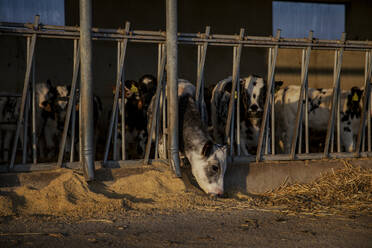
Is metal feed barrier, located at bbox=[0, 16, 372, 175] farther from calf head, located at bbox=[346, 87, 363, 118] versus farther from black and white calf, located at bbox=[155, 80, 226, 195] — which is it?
calf head, located at bbox=[346, 87, 363, 118]

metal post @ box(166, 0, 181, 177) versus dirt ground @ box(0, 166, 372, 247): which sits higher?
metal post @ box(166, 0, 181, 177)

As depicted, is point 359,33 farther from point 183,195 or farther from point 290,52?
point 183,195

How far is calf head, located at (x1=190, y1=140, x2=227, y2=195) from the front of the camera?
5852mm

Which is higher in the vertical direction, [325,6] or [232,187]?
[325,6]

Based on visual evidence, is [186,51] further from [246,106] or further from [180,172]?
[180,172]

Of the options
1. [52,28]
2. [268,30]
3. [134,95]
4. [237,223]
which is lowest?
[237,223]

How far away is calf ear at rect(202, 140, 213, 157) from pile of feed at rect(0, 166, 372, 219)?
439 mm

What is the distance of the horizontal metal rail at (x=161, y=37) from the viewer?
5332 mm

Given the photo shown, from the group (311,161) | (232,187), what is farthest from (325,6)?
(232,187)

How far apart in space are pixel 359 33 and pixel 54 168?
10678mm

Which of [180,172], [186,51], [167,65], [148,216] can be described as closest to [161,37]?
[167,65]

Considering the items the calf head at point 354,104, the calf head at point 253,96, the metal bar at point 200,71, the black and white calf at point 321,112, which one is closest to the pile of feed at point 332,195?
the metal bar at point 200,71

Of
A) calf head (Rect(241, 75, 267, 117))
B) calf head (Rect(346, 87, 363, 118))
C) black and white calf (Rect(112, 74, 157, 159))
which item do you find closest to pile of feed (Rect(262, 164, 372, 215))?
calf head (Rect(241, 75, 267, 117))

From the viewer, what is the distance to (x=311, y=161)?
6.58 m
